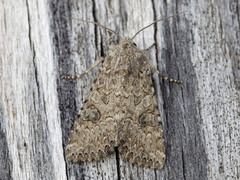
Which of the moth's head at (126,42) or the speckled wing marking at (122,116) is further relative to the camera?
the moth's head at (126,42)

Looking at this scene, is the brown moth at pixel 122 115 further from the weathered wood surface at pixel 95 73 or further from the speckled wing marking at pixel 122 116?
the weathered wood surface at pixel 95 73

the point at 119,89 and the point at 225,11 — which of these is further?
the point at 225,11

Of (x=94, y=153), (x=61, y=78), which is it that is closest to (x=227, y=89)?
(x=94, y=153)

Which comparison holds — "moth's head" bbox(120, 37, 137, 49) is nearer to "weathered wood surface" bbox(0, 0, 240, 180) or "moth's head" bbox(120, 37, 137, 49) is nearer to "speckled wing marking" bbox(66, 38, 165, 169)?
"speckled wing marking" bbox(66, 38, 165, 169)

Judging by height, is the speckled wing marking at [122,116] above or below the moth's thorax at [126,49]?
below

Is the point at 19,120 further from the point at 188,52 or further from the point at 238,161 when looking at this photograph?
the point at 238,161

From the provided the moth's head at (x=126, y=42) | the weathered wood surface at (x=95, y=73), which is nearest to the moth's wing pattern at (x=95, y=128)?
the weathered wood surface at (x=95, y=73)
